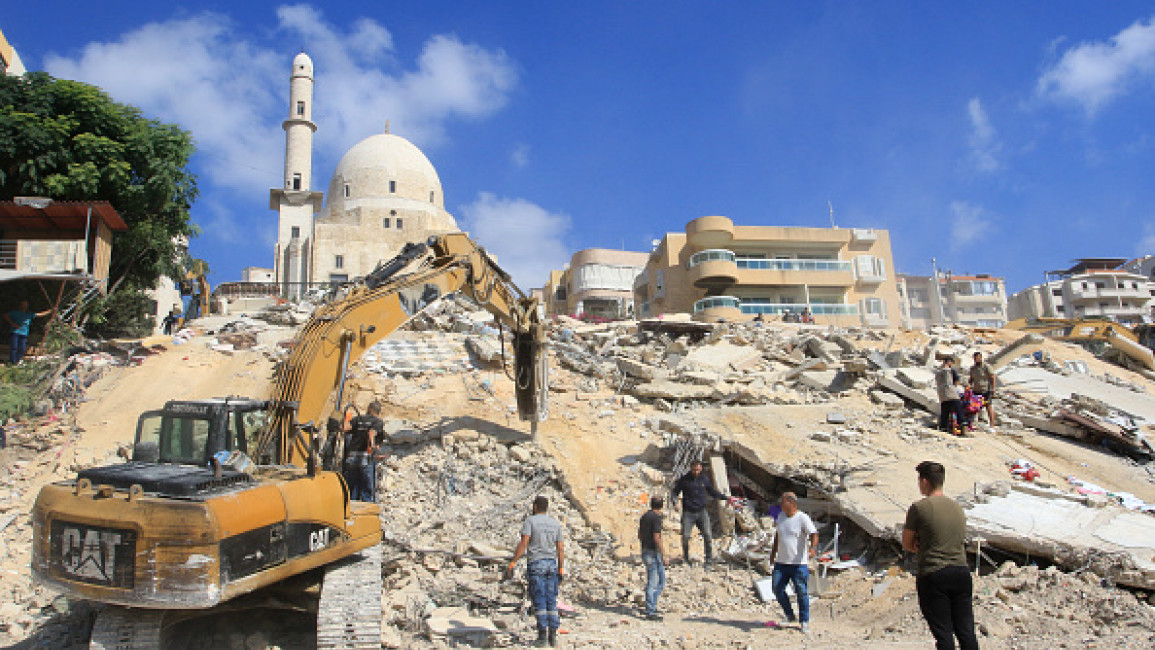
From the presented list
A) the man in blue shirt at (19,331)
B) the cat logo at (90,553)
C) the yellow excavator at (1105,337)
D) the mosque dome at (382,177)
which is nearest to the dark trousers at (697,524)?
the cat logo at (90,553)

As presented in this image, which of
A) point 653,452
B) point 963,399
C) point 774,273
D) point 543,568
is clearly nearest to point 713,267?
point 774,273

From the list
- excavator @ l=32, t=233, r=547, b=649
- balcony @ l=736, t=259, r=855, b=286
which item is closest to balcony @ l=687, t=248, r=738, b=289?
balcony @ l=736, t=259, r=855, b=286

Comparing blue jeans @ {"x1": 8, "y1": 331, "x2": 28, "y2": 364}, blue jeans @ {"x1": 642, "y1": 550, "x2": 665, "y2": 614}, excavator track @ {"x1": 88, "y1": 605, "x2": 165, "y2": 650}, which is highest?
blue jeans @ {"x1": 8, "y1": 331, "x2": 28, "y2": 364}

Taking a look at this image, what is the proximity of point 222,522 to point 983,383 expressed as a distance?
464 inches

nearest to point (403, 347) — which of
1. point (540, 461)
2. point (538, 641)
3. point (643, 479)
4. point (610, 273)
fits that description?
point (540, 461)

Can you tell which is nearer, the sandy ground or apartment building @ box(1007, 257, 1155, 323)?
the sandy ground

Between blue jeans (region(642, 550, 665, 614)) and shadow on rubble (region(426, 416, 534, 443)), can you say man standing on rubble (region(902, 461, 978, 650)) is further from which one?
shadow on rubble (region(426, 416, 534, 443))

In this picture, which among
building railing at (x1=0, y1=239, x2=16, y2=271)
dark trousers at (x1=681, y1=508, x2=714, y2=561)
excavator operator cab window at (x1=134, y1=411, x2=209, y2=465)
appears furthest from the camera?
building railing at (x1=0, y1=239, x2=16, y2=271)

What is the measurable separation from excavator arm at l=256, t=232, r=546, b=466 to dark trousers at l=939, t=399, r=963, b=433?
21.2 feet

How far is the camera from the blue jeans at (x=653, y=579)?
589cm

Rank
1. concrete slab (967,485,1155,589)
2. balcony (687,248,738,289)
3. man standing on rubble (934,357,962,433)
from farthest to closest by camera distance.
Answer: balcony (687,248,738,289)
man standing on rubble (934,357,962,433)
concrete slab (967,485,1155,589)

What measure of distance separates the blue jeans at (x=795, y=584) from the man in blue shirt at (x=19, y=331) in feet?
48.8

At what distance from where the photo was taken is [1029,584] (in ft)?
18.1

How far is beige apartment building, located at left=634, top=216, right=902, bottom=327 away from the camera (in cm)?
3241
